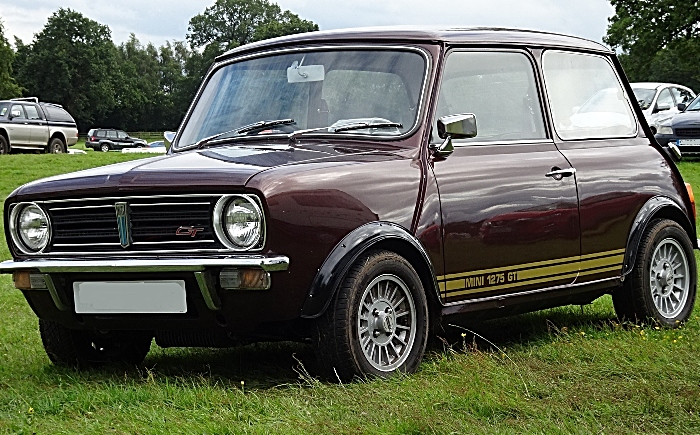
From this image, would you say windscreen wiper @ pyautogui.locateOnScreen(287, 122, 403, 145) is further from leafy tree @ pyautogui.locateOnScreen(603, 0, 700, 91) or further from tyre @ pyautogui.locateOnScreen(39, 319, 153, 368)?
leafy tree @ pyautogui.locateOnScreen(603, 0, 700, 91)

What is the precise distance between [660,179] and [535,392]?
312 cm

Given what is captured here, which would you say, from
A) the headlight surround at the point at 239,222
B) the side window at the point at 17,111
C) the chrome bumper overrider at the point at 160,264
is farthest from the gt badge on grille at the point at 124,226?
the side window at the point at 17,111

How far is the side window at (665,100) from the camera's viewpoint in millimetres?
27234

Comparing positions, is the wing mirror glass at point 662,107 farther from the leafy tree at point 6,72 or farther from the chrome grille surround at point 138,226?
the leafy tree at point 6,72

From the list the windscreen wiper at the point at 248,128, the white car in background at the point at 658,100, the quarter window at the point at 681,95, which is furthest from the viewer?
the quarter window at the point at 681,95

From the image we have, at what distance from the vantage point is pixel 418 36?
6.63 meters

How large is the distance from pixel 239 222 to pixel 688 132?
2146 centimetres

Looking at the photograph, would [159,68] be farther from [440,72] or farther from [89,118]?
[440,72]

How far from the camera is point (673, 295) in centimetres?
781

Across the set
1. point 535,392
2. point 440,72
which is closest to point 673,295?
point 440,72

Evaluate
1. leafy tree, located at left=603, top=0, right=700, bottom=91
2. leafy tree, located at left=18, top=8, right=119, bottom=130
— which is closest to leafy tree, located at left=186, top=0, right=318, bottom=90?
leafy tree, located at left=18, top=8, right=119, bottom=130

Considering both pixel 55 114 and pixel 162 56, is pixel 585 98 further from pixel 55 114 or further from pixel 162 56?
pixel 162 56

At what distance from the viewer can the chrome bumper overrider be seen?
5297 mm

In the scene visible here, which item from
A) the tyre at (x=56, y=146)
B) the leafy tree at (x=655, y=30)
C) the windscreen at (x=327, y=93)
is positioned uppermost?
the leafy tree at (x=655, y=30)
